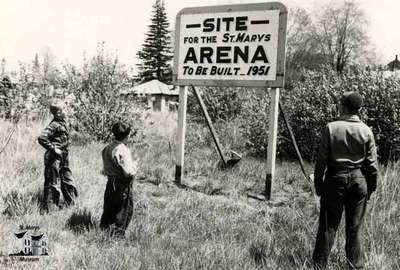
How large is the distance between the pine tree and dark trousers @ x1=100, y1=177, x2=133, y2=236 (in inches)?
2504

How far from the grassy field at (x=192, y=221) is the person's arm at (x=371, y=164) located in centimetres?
74

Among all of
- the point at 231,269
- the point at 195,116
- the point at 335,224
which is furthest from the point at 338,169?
the point at 195,116

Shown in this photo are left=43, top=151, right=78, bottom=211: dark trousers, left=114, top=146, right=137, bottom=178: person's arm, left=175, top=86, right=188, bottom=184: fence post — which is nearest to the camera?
left=114, top=146, right=137, bottom=178: person's arm

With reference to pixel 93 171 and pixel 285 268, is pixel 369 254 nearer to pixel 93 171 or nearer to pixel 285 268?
pixel 285 268

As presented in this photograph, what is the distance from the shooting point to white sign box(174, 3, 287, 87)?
777 cm

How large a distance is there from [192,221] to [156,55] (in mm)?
65223

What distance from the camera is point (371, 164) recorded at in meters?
4.66

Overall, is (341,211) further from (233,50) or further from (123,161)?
(233,50)

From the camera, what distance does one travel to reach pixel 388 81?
11.9 m

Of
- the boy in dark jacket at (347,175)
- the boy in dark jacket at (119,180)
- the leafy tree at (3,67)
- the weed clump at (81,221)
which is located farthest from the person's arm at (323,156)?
the leafy tree at (3,67)

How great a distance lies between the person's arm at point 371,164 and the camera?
4641 mm

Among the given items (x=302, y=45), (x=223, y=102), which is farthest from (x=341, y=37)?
(x=223, y=102)

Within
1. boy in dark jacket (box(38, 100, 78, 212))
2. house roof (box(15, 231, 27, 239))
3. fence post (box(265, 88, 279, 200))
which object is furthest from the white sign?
house roof (box(15, 231, 27, 239))

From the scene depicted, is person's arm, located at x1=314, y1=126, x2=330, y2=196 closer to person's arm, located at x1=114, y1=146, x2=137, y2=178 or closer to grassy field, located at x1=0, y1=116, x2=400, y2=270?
grassy field, located at x1=0, y1=116, x2=400, y2=270
